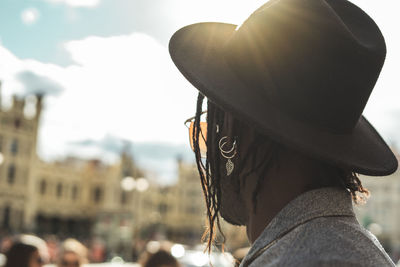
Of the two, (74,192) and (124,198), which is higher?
(74,192)

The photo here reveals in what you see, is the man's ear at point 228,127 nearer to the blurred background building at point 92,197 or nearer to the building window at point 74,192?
the blurred background building at point 92,197

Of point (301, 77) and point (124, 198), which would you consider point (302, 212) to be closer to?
point (301, 77)

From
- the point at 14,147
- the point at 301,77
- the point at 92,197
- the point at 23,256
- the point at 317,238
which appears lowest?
the point at 92,197

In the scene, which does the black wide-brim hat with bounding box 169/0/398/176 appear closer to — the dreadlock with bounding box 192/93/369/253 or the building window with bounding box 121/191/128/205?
the dreadlock with bounding box 192/93/369/253

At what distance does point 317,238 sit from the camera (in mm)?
1062

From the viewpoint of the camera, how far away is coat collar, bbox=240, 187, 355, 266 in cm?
114

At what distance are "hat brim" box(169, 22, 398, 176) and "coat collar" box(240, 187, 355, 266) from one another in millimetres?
81

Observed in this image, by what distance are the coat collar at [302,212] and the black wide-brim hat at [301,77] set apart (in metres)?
0.08

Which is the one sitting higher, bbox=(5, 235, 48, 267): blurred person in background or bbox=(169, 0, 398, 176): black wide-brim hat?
bbox=(169, 0, 398, 176): black wide-brim hat

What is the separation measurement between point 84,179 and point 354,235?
5558cm

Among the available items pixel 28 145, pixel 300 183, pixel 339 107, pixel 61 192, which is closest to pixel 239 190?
pixel 300 183

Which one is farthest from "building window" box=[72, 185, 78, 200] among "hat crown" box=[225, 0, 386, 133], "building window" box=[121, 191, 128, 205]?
"hat crown" box=[225, 0, 386, 133]

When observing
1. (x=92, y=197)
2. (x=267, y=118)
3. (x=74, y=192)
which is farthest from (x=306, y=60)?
(x=92, y=197)

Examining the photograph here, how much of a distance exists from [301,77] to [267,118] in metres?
0.13
